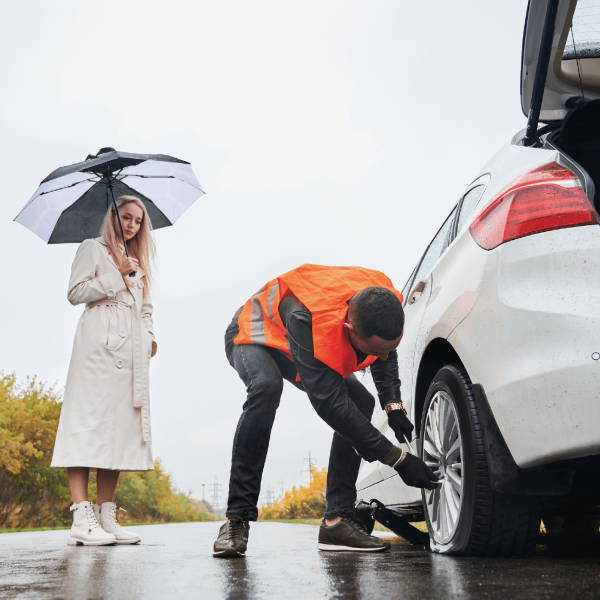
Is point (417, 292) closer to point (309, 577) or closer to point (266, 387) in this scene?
point (266, 387)

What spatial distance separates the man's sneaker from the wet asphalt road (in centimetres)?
22

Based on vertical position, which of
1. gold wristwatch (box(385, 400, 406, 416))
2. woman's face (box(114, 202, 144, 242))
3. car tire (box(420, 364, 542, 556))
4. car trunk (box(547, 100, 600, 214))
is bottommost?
car tire (box(420, 364, 542, 556))

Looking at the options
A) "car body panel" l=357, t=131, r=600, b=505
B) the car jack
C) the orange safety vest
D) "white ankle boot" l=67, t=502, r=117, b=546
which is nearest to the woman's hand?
the orange safety vest

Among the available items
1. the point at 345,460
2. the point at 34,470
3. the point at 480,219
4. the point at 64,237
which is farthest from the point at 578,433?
the point at 34,470

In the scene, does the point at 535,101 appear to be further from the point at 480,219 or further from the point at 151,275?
the point at 151,275

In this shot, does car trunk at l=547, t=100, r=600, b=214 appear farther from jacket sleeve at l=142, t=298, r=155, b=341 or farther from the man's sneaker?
jacket sleeve at l=142, t=298, r=155, b=341

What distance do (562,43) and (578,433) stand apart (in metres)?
1.41

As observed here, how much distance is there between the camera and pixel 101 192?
→ 16.3ft

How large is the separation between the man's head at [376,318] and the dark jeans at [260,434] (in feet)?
1.71

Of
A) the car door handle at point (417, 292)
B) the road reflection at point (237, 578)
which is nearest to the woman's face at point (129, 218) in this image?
the car door handle at point (417, 292)

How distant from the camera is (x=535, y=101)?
8.11 ft

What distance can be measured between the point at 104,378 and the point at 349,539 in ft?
5.82

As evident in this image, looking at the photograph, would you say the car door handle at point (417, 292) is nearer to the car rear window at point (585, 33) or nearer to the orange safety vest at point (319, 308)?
the orange safety vest at point (319, 308)

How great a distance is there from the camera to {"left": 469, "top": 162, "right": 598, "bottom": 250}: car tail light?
2.12 m
